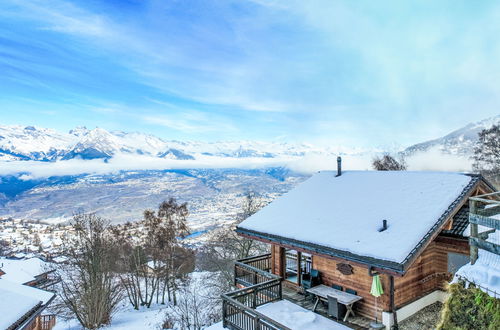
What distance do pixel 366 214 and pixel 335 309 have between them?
131 inches

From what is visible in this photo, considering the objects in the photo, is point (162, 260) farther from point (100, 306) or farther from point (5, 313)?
point (5, 313)

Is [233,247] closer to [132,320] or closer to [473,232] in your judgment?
[132,320]

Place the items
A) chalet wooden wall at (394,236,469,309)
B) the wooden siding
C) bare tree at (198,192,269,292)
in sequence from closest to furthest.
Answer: the wooden siding, chalet wooden wall at (394,236,469,309), bare tree at (198,192,269,292)

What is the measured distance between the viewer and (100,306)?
947 inches

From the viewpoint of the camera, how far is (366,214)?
33.5ft

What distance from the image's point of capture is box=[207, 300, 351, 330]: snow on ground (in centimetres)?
890

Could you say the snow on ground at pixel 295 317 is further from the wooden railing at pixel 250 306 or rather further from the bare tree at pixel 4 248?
the bare tree at pixel 4 248

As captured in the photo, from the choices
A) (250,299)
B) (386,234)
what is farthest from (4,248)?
(386,234)

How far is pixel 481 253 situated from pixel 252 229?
7.74 m

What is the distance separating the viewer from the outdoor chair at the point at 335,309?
9289mm

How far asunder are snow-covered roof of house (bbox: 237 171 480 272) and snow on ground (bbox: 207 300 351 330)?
6.99 feet

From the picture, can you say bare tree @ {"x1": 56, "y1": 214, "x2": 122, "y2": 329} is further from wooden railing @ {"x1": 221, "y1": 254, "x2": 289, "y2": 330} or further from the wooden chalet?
the wooden chalet

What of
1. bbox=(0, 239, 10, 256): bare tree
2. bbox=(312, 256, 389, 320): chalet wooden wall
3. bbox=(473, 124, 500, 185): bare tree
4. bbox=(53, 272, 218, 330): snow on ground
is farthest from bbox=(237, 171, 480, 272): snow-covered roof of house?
bbox=(0, 239, 10, 256): bare tree

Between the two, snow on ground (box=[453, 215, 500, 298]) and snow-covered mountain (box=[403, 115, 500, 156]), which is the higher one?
Result: snow-covered mountain (box=[403, 115, 500, 156])
